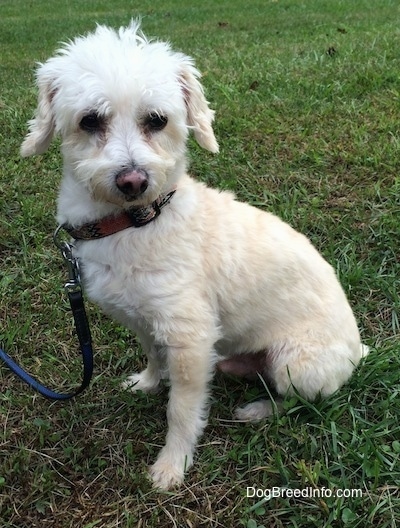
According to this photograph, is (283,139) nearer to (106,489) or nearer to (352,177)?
(352,177)

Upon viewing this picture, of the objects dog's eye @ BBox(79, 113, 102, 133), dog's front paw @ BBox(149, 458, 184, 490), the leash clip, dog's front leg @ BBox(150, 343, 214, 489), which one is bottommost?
dog's front paw @ BBox(149, 458, 184, 490)

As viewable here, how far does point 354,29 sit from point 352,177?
5.64 metres

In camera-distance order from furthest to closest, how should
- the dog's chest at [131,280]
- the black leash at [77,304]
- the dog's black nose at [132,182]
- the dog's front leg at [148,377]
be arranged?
the dog's front leg at [148,377] → the black leash at [77,304] → the dog's chest at [131,280] → the dog's black nose at [132,182]

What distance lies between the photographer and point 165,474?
2566mm

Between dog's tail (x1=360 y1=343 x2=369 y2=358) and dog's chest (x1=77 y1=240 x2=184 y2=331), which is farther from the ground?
dog's chest (x1=77 y1=240 x2=184 y2=331)

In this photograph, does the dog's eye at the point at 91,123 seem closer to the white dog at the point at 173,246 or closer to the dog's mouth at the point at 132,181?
the white dog at the point at 173,246

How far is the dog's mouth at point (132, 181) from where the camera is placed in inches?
84.7

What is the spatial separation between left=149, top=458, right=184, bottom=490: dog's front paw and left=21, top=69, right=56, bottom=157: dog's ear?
5.31 ft

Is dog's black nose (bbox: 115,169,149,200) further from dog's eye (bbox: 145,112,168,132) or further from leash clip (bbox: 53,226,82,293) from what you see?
leash clip (bbox: 53,226,82,293)

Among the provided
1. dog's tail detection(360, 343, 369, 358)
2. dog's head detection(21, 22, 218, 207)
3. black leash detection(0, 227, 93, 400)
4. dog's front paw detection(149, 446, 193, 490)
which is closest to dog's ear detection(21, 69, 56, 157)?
dog's head detection(21, 22, 218, 207)

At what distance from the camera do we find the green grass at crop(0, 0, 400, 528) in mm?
2453

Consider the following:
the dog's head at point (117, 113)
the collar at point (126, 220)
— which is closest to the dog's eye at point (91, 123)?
the dog's head at point (117, 113)

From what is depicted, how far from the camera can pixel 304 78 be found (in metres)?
5.97

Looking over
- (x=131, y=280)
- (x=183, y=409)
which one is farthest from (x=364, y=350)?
(x=131, y=280)
